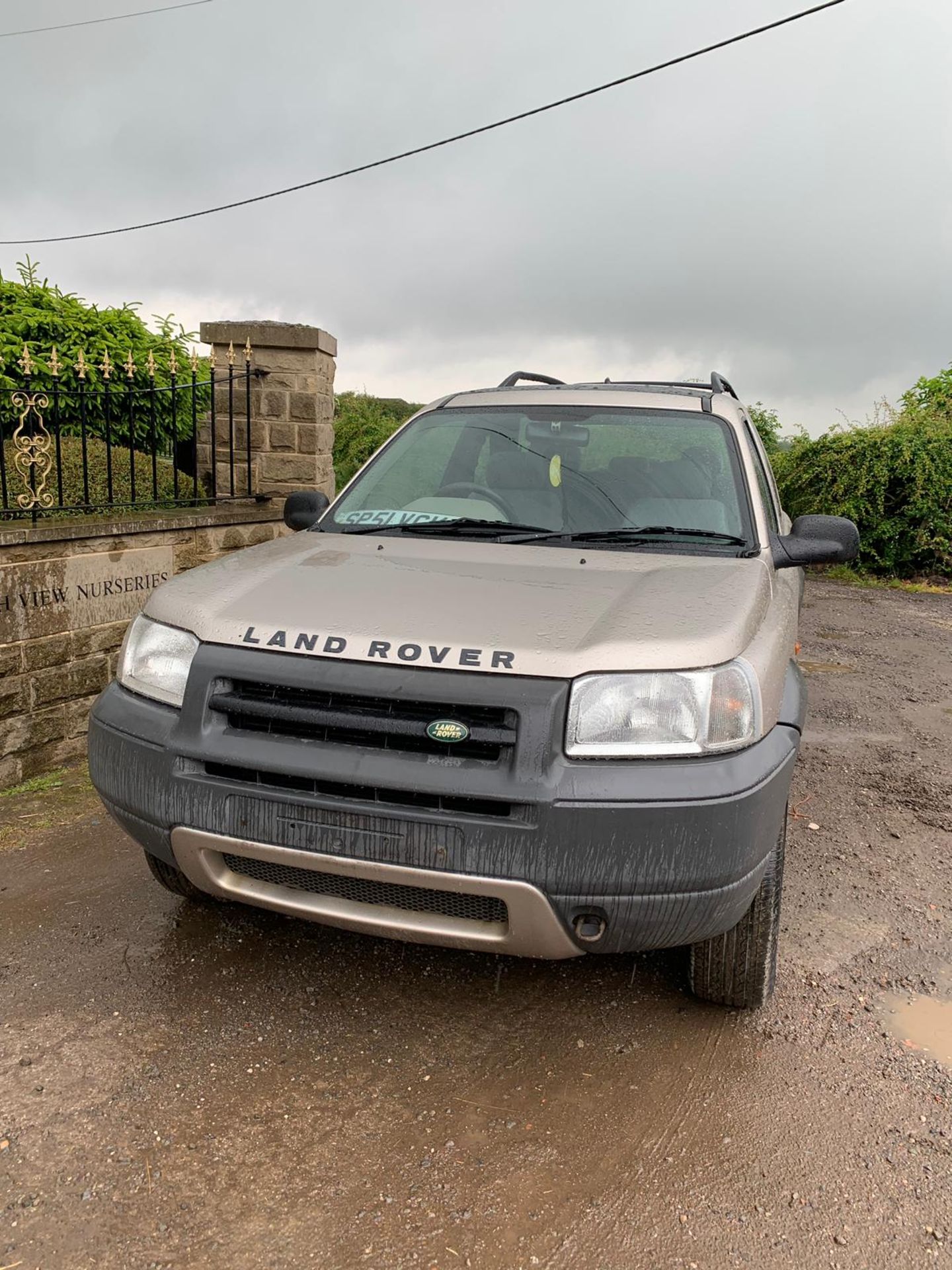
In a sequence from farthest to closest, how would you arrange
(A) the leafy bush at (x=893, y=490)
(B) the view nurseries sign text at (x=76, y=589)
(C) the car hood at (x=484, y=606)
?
(A) the leafy bush at (x=893, y=490) → (B) the view nurseries sign text at (x=76, y=589) → (C) the car hood at (x=484, y=606)

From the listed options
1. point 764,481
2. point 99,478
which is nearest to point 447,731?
point 764,481

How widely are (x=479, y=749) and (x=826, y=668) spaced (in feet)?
19.6

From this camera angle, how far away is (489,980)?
2916 millimetres

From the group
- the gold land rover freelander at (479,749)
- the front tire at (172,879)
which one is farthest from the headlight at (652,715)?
the front tire at (172,879)

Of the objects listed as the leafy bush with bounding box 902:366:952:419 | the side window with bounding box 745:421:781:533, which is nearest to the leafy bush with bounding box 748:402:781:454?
the leafy bush with bounding box 902:366:952:419

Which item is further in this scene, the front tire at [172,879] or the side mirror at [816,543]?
the side mirror at [816,543]

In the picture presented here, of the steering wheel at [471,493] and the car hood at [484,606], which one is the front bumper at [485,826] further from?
the steering wheel at [471,493]

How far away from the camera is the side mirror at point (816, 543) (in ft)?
10.5

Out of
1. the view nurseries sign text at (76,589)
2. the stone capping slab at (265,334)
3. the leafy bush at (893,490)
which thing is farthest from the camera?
the leafy bush at (893,490)

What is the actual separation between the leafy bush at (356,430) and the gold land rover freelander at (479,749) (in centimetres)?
1109

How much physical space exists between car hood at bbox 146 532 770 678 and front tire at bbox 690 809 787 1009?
2.18 feet

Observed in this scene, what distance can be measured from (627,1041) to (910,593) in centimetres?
1102

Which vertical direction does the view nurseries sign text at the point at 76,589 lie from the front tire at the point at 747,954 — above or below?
above

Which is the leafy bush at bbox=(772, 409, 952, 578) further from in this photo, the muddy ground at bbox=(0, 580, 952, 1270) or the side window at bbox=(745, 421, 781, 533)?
the muddy ground at bbox=(0, 580, 952, 1270)
